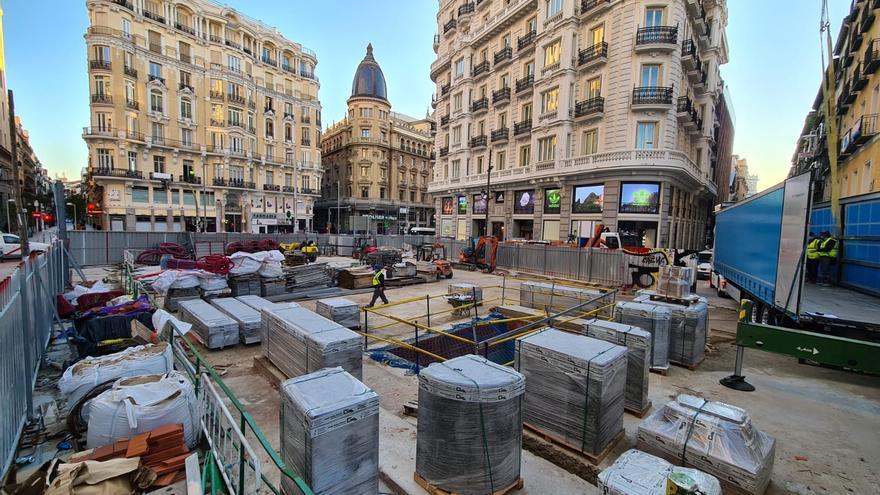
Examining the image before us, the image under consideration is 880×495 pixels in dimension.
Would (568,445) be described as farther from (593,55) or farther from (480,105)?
(480,105)

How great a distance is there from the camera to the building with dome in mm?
62094

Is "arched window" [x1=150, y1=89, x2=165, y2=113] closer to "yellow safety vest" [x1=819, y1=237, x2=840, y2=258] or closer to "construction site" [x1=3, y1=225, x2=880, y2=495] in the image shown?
"construction site" [x1=3, y1=225, x2=880, y2=495]

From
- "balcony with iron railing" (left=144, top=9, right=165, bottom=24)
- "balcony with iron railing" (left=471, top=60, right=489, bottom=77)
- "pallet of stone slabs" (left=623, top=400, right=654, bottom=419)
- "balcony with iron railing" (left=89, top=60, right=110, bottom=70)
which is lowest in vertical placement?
"pallet of stone slabs" (left=623, top=400, right=654, bottom=419)

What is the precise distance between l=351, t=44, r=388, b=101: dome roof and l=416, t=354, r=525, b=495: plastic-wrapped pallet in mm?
66346

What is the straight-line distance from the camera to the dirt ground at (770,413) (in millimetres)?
4301

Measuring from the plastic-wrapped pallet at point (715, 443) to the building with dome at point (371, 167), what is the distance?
56.6 meters

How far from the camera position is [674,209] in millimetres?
26016

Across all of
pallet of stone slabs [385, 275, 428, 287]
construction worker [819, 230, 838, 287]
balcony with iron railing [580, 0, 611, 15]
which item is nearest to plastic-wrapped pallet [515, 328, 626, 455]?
construction worker [819, 230, 838, 287]

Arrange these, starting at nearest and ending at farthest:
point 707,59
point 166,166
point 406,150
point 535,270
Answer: point 535,270
point 707,59
point 166,166
point 406,150

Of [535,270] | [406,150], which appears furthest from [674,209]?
[406,150]

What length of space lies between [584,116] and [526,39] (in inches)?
383

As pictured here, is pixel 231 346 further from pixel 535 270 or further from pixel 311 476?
pixel 535 270

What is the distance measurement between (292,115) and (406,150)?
19888 millimetres

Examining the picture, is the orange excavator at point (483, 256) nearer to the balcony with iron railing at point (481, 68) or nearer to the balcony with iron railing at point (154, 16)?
the balcony with iron railing at point (481, 68)
